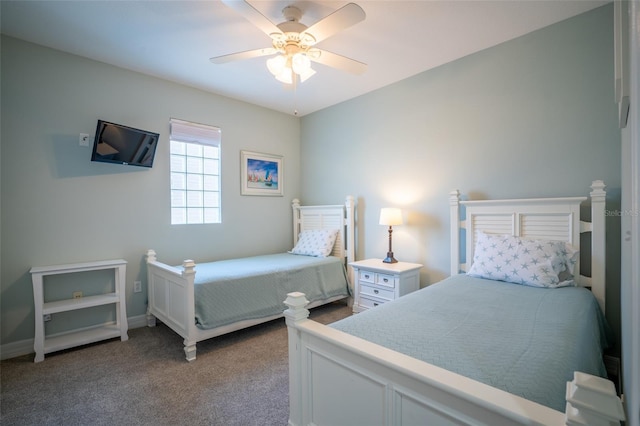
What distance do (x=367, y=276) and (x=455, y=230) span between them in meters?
1.01

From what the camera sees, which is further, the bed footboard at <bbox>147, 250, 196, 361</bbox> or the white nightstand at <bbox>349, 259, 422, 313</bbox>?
the white nightstand at <bbox>349, 259, 422, 313</bbox>

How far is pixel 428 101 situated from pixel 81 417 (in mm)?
3765

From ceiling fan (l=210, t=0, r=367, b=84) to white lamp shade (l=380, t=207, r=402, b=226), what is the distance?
1.46 metres

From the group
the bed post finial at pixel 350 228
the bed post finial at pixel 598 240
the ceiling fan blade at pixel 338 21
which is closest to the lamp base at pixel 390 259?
the bed post finial at pixel 350 228

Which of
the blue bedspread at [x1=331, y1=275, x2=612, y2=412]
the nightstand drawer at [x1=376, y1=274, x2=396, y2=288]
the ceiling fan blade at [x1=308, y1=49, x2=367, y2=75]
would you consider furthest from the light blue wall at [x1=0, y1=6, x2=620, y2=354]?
the ceiling fan blade at [x1=308, y1=49, x2=367, y2=75]

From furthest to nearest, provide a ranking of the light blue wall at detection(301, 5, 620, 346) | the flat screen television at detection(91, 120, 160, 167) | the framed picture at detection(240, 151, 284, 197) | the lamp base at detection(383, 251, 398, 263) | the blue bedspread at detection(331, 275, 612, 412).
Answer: the framed picture at detection(240, 151, 284, 197)
the lamp base at detection(383, 251, 398, 263)
the flat screen television at detection(91, 120, 160, 167)
the light blue wall at detection(301, 5, 620, 346)
the blue bedspread at detection(331, 275, 612, 412)

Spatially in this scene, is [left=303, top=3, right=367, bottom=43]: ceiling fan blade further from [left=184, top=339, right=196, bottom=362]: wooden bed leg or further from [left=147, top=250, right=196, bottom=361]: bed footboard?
[left=184, top=339, right=196, bottom=362]: wooden bed leg

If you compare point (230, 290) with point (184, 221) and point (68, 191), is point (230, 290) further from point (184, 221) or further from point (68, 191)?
point (68, 191)

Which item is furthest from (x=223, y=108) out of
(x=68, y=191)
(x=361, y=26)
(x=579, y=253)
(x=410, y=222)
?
(x=579, y=253)

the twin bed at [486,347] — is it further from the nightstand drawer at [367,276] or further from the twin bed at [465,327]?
the nightstand drawer at [367,276]

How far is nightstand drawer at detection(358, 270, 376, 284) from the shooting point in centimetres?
318

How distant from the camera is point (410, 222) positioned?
3.35 metres

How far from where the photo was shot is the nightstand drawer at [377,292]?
3.01 metres

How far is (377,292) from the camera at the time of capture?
10.3ft
